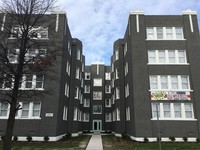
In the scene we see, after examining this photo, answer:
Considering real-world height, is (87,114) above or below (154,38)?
below

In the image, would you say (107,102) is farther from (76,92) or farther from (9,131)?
(9,131)

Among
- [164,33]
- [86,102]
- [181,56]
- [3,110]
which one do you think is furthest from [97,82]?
[3,110]

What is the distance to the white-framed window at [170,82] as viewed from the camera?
20.5 meters

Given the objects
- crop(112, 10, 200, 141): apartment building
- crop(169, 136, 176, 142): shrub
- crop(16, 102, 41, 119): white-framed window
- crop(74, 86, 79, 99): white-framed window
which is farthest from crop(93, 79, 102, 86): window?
crop(169, 136, 176, 142): shrub

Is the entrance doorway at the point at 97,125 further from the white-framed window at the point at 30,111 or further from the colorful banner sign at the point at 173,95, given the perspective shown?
the colorful banner sign at the point at 173,95

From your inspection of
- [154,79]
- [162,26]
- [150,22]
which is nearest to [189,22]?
[162,26]

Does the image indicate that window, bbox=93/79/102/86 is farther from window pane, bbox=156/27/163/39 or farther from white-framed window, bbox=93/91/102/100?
window pane, bbox=156/27/163/39

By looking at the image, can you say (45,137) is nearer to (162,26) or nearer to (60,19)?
(60,19)

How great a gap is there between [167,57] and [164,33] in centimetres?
308

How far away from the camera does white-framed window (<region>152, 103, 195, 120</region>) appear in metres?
19.6

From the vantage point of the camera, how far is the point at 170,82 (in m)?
20.5

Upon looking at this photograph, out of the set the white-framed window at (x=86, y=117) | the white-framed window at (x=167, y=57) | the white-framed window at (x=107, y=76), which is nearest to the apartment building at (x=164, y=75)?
the white-framed window at (x=167, y=57)

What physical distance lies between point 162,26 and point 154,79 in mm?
6699

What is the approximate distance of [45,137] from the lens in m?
18.5
